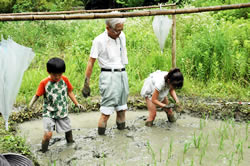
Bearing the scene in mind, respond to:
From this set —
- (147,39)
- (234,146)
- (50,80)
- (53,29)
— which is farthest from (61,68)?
(53,29)

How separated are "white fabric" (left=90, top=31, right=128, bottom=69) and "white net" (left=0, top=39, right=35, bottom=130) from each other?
1.13 meters

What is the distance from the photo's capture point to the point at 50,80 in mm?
3535

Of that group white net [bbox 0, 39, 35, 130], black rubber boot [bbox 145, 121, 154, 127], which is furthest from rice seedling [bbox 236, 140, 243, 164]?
white net [bbox 0, 39, 35, 130]

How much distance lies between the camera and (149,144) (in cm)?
Result: 377

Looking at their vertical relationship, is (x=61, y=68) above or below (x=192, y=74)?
above

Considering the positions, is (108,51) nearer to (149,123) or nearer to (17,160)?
(149,123)

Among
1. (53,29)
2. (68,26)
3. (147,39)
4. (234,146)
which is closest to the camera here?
(234,146)

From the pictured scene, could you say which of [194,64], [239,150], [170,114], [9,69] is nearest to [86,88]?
[9,69]

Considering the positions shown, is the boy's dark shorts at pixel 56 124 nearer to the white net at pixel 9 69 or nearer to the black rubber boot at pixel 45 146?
the black rubber boot at pixel 45 146

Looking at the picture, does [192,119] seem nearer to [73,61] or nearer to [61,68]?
[61,68]

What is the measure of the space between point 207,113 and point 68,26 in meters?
8.38

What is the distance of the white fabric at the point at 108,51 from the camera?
3877 millimetres

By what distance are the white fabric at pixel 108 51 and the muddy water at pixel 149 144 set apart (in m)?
1.01

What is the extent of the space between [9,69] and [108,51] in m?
1.47
